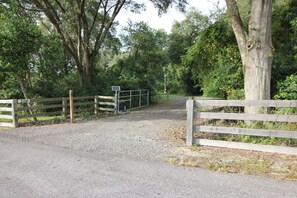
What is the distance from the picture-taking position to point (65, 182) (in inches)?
145

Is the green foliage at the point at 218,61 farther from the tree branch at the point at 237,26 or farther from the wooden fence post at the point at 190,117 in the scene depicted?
the wooden fence post at the point at 190,117

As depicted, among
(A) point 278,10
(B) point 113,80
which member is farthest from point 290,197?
(B) point 113,80

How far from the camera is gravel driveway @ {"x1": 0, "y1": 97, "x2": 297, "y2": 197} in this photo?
336 cm

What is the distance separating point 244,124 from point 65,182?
15.5ft

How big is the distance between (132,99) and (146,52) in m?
5.69

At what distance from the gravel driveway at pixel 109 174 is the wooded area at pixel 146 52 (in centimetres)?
348

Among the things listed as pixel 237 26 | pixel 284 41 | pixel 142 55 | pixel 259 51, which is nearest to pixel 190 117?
pixel 259 51

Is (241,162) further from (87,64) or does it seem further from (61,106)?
(87,64)

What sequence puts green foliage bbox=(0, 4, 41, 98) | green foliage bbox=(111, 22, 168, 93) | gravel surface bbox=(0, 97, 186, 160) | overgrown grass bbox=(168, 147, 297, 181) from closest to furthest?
overgrown grass bbox=(168, 147, 297, 181) < gravel surface bbox=(0, 97, 186, 160) < green foliage bbox=(0, 4, 41, 98) < green foliage bbox=(111, 22, 168, 93)

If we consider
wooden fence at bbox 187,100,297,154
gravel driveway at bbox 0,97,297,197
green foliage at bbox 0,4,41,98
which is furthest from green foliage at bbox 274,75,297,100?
green foliage at bbox 0,4,41,98

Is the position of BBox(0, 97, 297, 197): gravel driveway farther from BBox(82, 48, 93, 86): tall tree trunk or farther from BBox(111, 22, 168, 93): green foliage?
BBox(111, 22, 168, 93): green foliage

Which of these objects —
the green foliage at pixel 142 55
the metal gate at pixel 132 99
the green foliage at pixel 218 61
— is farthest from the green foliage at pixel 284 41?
the green foliage at pixel 142 55

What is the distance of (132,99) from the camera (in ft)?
51.5

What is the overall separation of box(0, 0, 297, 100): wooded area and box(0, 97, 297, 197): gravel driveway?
3484mm
